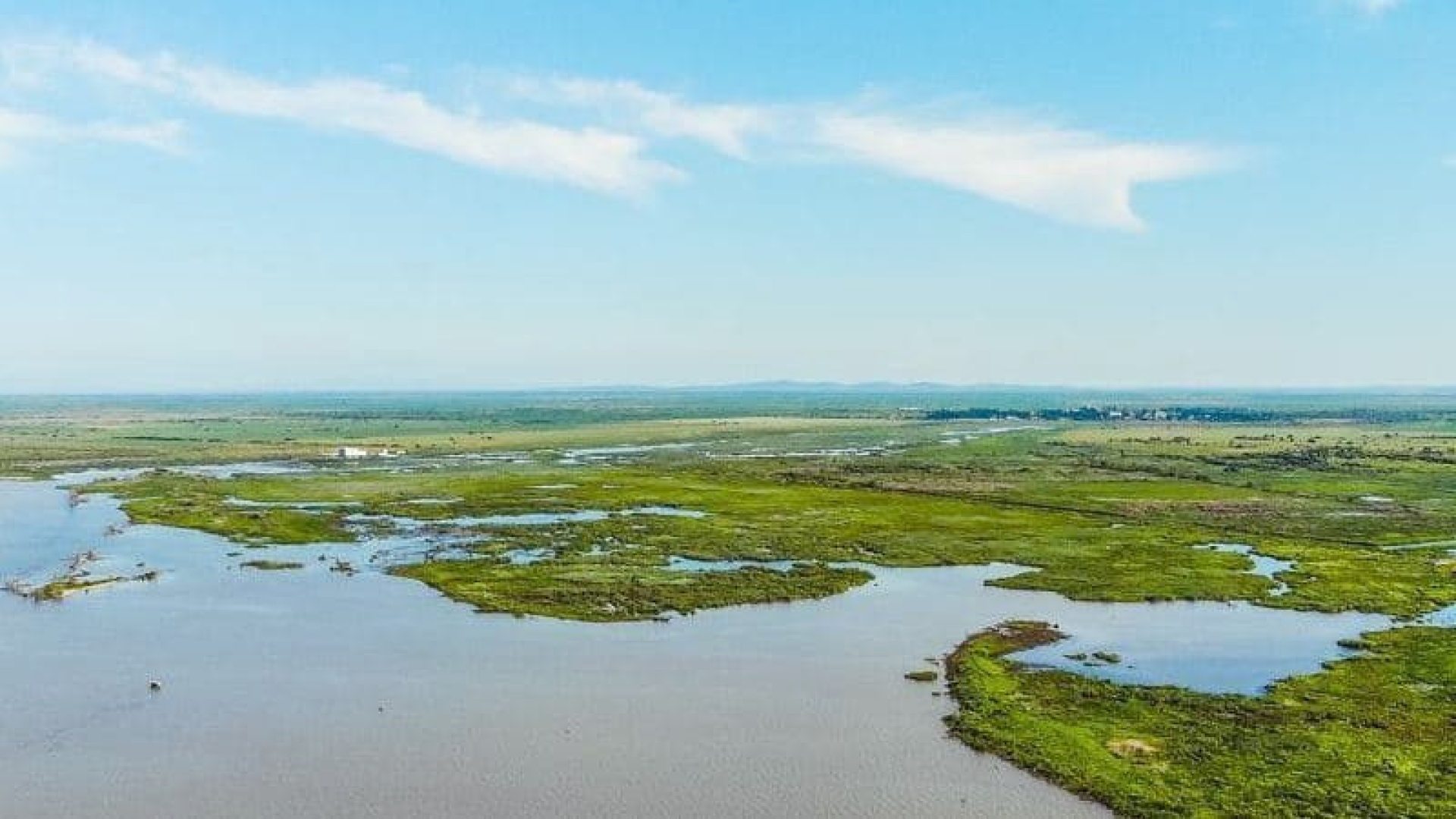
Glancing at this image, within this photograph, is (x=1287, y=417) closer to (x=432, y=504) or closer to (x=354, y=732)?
(x=432, y=504)

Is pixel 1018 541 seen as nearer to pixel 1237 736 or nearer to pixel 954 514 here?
pixel 954 514

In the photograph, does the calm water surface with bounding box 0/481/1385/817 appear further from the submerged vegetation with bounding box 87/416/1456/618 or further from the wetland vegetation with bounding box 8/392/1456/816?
the submerged vegetation with bounding box 87/416/1456/618

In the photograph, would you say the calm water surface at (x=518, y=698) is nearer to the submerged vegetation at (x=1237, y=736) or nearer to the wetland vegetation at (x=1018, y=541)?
the submerged vegetation at (x=1237, y=736)

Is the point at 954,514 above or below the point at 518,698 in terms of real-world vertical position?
above

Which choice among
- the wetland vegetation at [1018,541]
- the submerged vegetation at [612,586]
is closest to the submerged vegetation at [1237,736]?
the wetland vegetation at [1018,541]

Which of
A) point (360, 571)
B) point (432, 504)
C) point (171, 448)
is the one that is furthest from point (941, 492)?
point (171, 448)

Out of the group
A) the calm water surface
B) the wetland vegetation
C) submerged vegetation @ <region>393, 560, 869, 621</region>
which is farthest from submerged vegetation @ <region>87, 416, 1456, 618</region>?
the calm water surface

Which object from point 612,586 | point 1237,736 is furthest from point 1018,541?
point 1237,736
